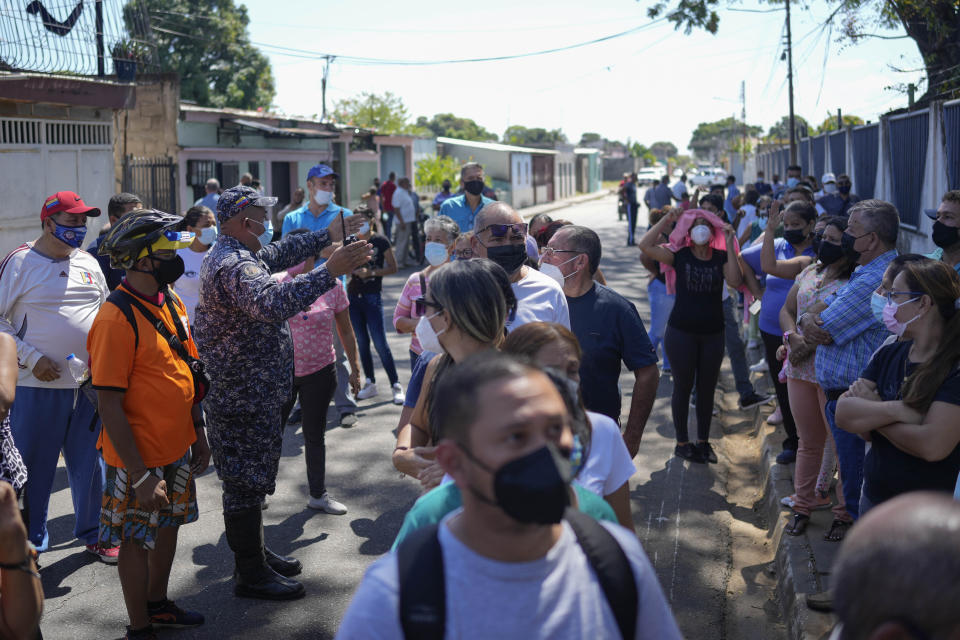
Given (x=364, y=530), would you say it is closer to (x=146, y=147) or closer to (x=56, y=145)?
(x=56, y=145)

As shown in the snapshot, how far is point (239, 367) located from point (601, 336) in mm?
1773

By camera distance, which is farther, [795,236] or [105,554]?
[795,236]

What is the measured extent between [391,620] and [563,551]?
36 cm

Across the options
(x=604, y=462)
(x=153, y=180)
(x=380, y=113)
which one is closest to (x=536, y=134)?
(x=380, y=113)

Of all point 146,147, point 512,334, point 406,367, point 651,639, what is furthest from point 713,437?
point 146,147

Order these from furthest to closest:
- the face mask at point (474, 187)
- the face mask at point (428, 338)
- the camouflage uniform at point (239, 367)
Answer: the face mask at point (474, 187) → the camouflage uniform at point (239, 367) → the face mask at point (428, 338)

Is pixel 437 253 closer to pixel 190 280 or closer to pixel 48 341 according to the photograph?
pixel 190 280

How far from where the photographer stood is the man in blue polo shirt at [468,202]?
826 cm

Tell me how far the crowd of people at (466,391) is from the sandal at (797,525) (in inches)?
0.9

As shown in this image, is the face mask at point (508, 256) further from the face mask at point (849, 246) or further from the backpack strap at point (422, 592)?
the backpack strap at point (422, 592)

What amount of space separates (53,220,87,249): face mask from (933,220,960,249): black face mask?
472 centimetres

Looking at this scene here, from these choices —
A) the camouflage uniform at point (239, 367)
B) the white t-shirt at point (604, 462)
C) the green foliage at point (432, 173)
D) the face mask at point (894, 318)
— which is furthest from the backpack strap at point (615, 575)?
the green foliage at point (432, 173)

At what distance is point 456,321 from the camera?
9.27 ft

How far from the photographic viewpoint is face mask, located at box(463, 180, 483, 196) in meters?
8.23
